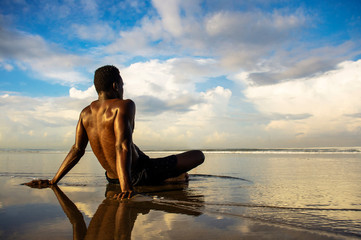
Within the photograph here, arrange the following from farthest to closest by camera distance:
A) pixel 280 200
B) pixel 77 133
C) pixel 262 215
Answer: pixel 77 133 → pixel 280 200 → pixel 262 215

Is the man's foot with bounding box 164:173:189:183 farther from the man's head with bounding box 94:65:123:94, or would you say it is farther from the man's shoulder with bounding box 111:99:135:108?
the man's head with bounding box 94:65:123:94

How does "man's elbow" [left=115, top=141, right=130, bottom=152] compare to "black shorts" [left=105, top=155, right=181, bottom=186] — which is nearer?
"man's elbow" [left=115, top=141, right=130, bottom=152]

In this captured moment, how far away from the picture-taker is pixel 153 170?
384 centimetres

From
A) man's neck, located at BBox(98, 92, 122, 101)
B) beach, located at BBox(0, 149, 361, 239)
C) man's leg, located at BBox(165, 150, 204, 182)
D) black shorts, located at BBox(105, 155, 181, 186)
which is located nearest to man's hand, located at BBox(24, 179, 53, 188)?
beach, located at BBox(0, 149, 361, 239)

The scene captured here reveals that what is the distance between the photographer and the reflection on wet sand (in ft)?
5.48

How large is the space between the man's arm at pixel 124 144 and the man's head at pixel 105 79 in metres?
0.40

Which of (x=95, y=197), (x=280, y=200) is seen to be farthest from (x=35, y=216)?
(x=280, y=200)

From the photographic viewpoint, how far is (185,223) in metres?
1.89

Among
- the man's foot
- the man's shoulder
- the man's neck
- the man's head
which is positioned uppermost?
the man's head

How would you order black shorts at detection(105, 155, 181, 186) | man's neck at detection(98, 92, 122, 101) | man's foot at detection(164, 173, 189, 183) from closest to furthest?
man's neck at detection(98, 92, 122, 101) < black shorts at detection(105, 155, 181, 186) < man's foot at detection(164, 173, 189, 183)

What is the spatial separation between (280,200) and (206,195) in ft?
2.71

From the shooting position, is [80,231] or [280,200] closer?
[80,231]

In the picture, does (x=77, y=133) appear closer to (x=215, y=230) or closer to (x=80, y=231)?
(x=80, y=231)

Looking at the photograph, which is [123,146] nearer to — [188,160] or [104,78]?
[104,78]
